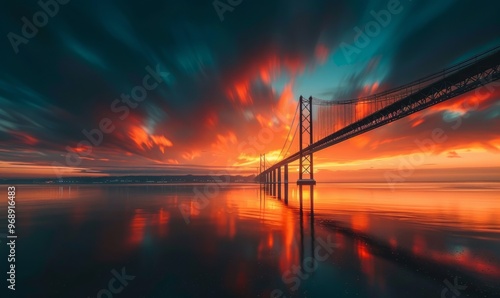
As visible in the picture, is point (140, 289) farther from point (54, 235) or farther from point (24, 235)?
point (24, 235)

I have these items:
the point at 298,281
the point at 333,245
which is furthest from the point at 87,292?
the point at 333,245

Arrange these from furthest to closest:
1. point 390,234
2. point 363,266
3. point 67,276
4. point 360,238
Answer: point 390,234 < point 360,238 < point 363,266 < point 67,276

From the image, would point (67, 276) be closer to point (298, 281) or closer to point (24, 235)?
point (298, 281)

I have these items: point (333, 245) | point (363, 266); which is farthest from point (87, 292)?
point (333, 245)

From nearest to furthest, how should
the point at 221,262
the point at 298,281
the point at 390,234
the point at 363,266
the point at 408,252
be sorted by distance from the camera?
the point at 298,281 < the point at 363,266 < the point at 221,262 < the point at 408,252 < the point at 390,234

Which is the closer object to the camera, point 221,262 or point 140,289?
point 140,289

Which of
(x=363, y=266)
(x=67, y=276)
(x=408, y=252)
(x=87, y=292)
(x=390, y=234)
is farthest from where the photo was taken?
(x=390, y=234)

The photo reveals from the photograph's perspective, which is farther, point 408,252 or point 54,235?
point 54,235

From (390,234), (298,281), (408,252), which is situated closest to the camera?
(298,281)

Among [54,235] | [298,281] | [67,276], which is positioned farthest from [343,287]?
[54,235]
